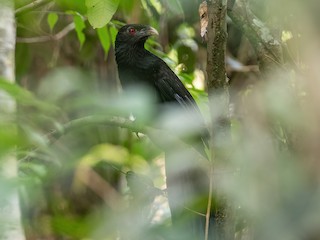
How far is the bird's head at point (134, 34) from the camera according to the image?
12.8 feet

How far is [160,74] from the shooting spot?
3750mm

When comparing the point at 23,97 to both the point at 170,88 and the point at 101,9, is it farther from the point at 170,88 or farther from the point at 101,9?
the point at 170,88

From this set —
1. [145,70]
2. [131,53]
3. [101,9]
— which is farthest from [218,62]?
[131,53]

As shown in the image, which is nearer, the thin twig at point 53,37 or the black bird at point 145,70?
the black bird at point 145,70

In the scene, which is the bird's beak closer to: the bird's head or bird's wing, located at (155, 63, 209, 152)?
the bird's head

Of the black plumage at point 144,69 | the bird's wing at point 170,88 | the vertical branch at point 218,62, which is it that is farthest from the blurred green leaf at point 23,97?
the bird's wing at point 170,88

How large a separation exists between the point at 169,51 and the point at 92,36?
1.89 feet

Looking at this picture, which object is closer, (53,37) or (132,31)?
(132,31)

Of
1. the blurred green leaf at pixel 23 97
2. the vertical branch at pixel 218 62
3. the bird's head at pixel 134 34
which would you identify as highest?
the blurred green leaf at pixel 23 97

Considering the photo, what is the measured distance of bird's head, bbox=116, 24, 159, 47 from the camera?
3902mm

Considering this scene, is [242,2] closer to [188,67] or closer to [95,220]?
[188,67]

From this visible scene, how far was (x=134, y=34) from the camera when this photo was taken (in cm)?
395

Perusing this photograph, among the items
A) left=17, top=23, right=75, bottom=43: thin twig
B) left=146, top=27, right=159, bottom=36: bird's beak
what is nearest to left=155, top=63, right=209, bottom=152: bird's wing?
left=146, top=27, right=159, bottom=36: bird's beak

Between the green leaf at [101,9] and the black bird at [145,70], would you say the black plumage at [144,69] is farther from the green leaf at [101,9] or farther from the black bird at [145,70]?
the green leaf at [101,9]
